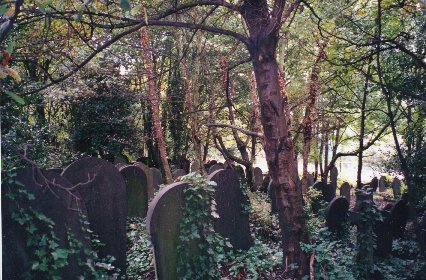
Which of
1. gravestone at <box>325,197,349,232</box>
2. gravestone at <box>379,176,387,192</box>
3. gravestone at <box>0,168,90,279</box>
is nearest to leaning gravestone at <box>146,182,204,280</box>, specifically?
gravestone at <box>0,168,90,279</box>

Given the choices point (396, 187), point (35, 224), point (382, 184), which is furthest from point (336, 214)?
point (382, 184)

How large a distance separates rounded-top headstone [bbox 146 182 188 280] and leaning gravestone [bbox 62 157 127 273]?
2.75ft

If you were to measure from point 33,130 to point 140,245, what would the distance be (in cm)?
397

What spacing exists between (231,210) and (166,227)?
1734 millimetres

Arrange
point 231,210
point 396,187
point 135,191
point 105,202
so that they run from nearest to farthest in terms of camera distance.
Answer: point 105,202, point 231,210, point 135,191, point 396,187

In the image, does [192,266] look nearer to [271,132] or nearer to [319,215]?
[271,132]

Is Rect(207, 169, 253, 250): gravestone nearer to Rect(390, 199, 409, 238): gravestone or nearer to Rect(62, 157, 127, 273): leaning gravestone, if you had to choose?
Rect(62, 157, 127, 273): leaning gravestone

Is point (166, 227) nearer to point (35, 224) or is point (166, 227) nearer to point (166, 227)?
point (166, 227)

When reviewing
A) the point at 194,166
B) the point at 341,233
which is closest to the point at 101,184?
the point at 341,233

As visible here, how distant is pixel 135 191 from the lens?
22.8 feet

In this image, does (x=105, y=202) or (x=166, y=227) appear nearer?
(x=166, y=227)

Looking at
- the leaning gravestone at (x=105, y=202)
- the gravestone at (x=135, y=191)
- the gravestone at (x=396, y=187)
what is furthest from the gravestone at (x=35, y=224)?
the gravestone at (x=396, y=187)

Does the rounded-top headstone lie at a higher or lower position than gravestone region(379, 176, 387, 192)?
higher

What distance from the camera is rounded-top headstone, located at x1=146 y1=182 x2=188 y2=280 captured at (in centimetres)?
429
